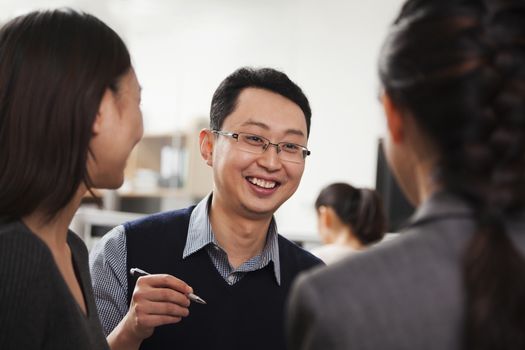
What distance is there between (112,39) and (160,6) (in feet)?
19.4

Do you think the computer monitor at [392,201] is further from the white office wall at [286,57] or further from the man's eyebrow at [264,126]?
the man's eyebrow at [264,126]

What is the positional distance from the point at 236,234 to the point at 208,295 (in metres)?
0.20

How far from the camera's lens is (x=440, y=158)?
77 centimetres

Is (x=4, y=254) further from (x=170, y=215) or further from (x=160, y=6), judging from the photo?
(x=160, y=6)

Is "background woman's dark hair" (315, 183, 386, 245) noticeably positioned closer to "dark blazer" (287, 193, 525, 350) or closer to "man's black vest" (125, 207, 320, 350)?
"man's black vest" (125, 207, 320, 350)

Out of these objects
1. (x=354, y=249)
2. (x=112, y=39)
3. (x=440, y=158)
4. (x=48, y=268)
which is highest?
(x=112, y=39)

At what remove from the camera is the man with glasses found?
1.69 m

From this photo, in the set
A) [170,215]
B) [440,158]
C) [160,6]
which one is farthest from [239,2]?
[440,158]

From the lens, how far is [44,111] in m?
1.01

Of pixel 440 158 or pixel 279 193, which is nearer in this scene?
pixel 440 158

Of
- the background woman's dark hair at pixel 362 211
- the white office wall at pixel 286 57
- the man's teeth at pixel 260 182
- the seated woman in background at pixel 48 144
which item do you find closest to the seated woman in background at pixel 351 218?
the background woman's dark hair at pixel 362 211

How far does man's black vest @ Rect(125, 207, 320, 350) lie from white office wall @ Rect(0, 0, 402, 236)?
3.27 metres

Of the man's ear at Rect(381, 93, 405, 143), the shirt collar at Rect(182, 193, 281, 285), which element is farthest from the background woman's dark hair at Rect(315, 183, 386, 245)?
the man's ear at Rect(381, 93, 405, 143)

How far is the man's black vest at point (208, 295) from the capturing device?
1.67 meters
